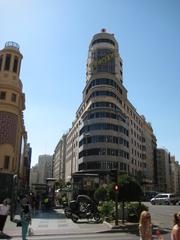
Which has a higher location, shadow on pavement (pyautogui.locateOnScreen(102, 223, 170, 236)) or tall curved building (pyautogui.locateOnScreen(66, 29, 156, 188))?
tall curved building (pyautogui.locateOnScreen(66, 29, 156, 188))

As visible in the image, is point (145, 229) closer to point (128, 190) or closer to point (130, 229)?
point (130, 229)

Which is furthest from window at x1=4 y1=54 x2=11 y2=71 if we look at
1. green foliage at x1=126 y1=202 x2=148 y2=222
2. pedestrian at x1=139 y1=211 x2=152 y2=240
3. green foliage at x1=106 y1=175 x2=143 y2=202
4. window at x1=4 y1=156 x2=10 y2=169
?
pedestrian at x1=139 y1=211 x2=152 y2=240

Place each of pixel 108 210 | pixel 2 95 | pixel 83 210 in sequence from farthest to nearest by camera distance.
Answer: pixel 2 95, pixel 83 210, pixel 108 210

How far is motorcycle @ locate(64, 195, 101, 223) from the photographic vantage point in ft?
69.9

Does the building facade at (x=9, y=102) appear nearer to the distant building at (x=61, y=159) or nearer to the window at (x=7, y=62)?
the window at (x=7, y=62)

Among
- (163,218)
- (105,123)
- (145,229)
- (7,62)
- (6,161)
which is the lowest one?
(163,218)

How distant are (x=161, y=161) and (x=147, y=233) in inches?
4950

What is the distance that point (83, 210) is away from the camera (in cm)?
2231

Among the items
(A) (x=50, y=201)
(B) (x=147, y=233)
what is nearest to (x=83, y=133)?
(A) (x=50, y=201)

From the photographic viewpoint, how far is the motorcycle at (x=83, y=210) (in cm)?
2131

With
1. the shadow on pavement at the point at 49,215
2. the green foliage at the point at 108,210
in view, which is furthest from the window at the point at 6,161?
the green foliage at the point at 108,210

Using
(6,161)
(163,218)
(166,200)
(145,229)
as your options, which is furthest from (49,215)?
(166,200)

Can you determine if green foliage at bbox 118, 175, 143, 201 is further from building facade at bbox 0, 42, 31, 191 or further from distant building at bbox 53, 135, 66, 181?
distant building at bbox 53, 135, 66, 181

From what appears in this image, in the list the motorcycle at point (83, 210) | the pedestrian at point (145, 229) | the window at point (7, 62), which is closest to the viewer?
the pedestrian at point (145, 229)
